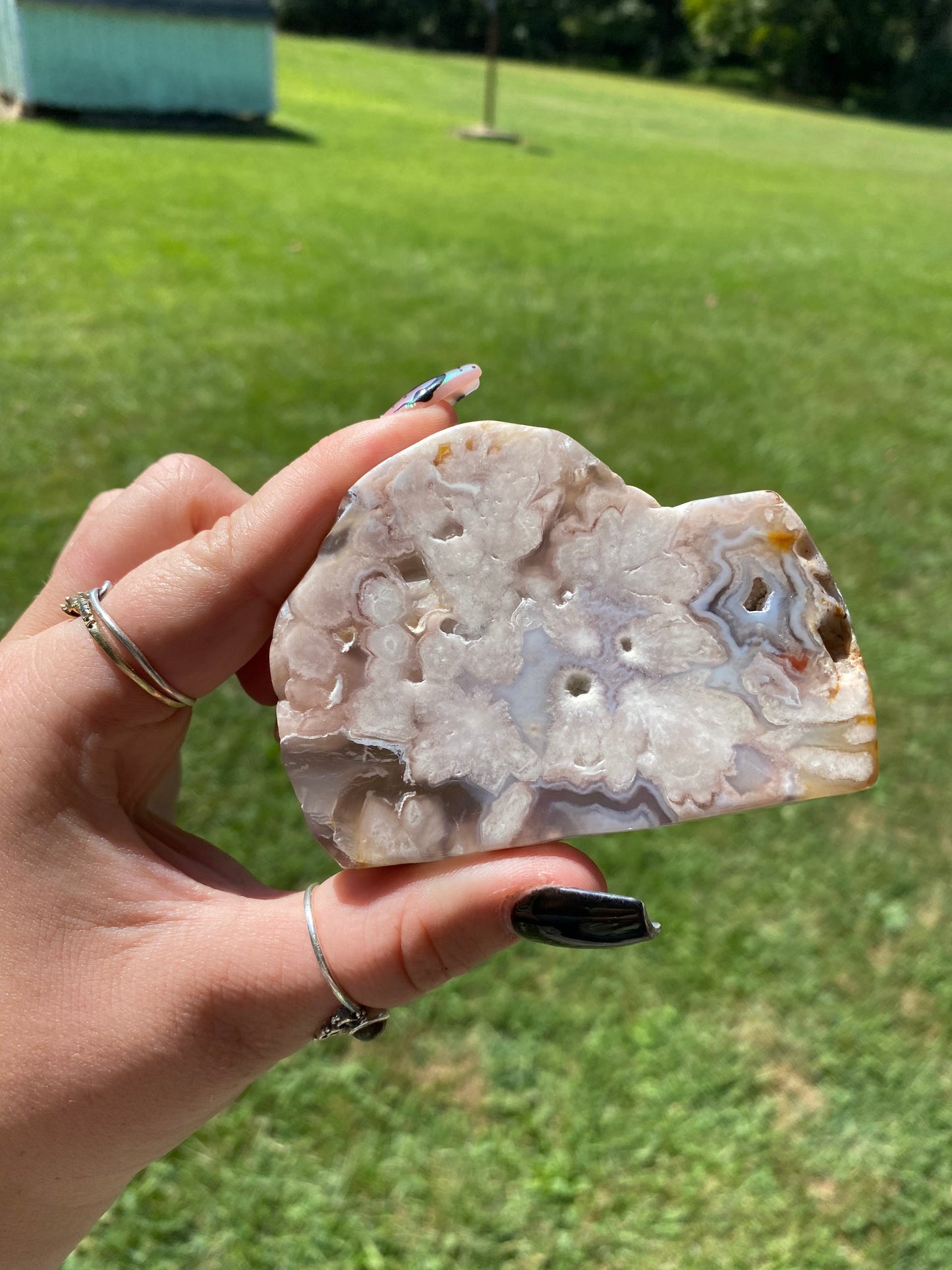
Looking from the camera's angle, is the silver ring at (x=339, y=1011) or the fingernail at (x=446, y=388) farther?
the fingernail at (x=446, y=388)

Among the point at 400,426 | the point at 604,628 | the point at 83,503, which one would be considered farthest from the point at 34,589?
the point at 604,628

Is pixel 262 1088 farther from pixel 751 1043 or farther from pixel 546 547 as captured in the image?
pixel 546 547

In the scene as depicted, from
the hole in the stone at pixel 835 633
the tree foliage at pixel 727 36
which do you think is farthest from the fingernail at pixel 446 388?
the tree foliage at pixel 727 36

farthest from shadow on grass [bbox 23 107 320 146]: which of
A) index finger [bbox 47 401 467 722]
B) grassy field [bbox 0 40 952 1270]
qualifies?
index finger [bbox 47 401 467 722]

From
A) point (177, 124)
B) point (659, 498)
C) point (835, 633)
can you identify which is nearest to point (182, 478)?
point (835, 633)

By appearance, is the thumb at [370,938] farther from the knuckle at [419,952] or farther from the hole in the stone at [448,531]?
the hole in the stone at [448,531]

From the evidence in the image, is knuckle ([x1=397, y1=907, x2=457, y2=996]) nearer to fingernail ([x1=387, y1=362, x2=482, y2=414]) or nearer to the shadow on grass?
fingernail ([x1=387, y1=362, x2=482, y2=414])
